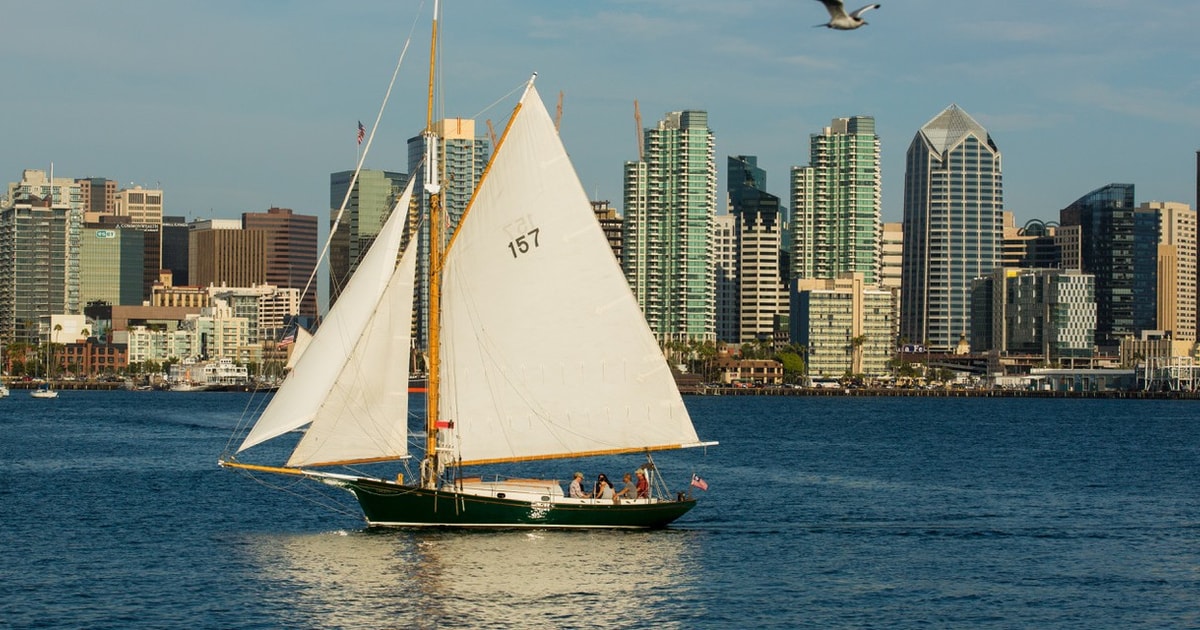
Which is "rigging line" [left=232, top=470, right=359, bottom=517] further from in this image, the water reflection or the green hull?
the water reflection

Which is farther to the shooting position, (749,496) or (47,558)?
(749,496)

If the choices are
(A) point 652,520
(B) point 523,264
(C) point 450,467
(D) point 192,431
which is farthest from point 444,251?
(D) point 192,431

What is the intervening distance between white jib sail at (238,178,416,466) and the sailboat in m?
0.05

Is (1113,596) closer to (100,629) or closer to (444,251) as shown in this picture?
(444,251)

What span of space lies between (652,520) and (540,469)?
3430 centimetres

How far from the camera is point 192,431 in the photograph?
144625 millimetres

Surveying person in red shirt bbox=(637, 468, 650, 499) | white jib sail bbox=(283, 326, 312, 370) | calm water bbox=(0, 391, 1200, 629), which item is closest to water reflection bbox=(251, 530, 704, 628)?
calm water bbox=(0, 391, 1200, 629)

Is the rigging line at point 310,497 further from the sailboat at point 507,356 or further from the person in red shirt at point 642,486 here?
the person in red shirt at point 642,486

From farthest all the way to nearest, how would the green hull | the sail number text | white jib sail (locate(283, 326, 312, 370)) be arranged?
white jib sail (locate(283, 326, 312, 370)), the sail number text, the green hull

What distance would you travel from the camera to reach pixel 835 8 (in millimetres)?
30156

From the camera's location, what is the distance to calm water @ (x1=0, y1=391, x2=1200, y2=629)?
46.5 metres

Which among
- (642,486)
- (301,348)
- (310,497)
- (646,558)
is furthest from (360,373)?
(310,497)

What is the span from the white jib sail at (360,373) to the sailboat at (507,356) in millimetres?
54

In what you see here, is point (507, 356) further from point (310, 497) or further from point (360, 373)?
point (310, 497)
